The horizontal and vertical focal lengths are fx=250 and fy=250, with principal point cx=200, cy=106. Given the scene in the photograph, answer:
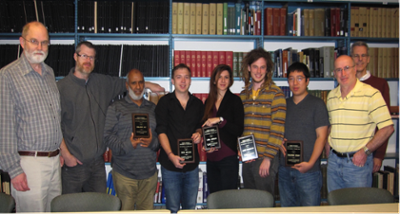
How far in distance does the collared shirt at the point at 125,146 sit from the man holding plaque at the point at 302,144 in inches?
51.9

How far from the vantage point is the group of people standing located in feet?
7.48

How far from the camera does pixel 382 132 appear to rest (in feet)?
7.45

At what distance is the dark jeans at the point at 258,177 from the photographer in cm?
230

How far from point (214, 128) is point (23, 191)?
5.36ft

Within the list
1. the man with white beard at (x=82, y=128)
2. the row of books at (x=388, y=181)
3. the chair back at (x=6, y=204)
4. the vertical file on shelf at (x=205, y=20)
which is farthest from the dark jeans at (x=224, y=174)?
the row of books at (x=388, y=181)

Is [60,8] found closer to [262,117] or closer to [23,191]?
[23,191]

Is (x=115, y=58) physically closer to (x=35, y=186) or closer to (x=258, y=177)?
(x=35, y=186)

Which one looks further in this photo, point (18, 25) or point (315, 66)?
point (315, 66)

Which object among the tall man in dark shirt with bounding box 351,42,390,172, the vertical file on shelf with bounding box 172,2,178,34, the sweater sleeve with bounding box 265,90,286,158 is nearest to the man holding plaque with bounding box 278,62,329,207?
the sweater sleeve with bounding box 265,90,286,158

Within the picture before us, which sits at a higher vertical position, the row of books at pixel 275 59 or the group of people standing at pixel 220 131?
the row of books at pixel 275 59

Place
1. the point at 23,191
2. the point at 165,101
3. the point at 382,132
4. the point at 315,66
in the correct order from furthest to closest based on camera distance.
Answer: the point at 315,66
the point at 165,101
the point at 382,132
the point at 23,191

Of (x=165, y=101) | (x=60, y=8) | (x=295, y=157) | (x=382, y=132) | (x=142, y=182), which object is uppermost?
(x=60, y=8)

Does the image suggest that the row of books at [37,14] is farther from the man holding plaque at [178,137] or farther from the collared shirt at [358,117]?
the collared shirt at [358,117]

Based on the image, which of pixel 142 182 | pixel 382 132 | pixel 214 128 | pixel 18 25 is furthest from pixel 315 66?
pixel 18 25
